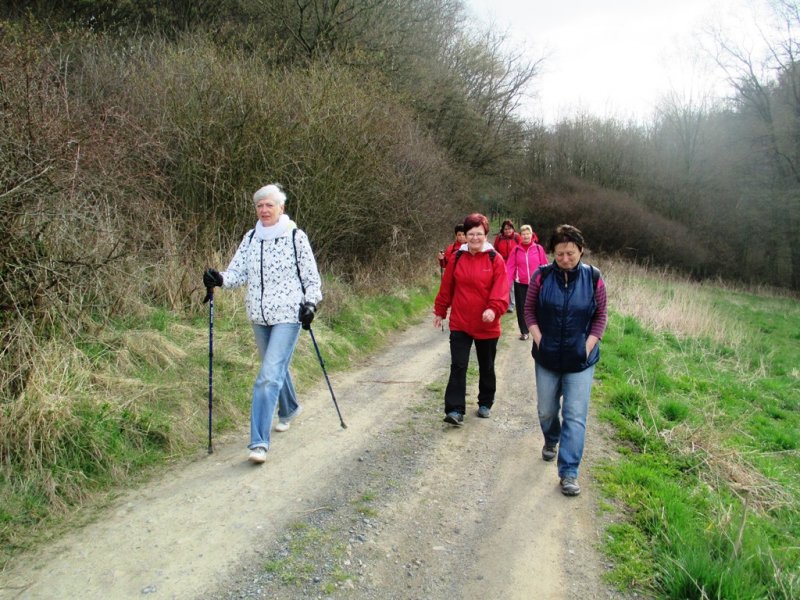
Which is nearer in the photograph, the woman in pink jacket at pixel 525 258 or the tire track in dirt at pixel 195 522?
the tire track in dirt at pixel 195 522

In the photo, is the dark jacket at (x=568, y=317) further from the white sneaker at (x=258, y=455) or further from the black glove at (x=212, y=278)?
the black glove at (x=212, y=278)

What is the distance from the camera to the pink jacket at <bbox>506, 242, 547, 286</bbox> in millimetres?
9648

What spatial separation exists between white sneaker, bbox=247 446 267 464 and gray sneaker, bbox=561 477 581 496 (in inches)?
91.8

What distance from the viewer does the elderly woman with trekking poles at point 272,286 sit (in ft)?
15.1

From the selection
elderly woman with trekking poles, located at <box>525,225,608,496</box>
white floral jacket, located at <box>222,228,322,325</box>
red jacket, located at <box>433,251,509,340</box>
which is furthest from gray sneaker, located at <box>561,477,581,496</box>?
white floral jacket, located at <box>222,228,322,325</box>

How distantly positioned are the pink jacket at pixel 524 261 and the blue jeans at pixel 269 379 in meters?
5.66

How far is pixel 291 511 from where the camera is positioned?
12.8ft

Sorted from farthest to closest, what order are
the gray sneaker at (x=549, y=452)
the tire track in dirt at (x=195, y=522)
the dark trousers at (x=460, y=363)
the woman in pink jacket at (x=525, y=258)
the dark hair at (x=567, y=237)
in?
the woman in pink jacket at (x=525, y=258) < the dark trousers at (x=460, y=363) < the gray sneaker at (x=549, y=452) < the dark hair at (x=567, y=237) < the tire track in dirt at (x=195, y=522)

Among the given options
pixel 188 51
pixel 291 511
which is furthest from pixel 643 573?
pixel 188 51

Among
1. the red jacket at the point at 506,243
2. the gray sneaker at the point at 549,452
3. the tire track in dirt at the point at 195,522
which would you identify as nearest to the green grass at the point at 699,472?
the gray sneaker at the point at 549,452

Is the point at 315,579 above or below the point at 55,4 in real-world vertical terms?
below

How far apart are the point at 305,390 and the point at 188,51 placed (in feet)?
22.5

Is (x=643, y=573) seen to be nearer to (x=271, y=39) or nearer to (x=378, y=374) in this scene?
(x=378, y=374)

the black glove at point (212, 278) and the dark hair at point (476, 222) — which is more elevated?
the dark hair at point (476, 222)
